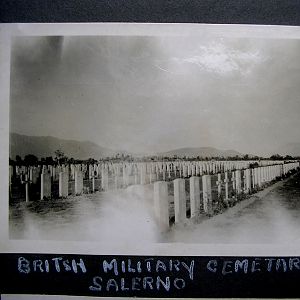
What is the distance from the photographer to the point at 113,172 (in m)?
0.88

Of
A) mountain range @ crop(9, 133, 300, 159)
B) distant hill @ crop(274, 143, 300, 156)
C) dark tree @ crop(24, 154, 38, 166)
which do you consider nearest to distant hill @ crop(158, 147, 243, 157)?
mountain range @ crop(9, 133, 300, 159)

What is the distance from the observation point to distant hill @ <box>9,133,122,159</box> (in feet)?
2.92

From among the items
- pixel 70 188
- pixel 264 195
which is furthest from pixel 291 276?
pixel 70 188

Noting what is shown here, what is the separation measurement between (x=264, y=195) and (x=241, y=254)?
0.17 m

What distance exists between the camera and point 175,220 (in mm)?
877

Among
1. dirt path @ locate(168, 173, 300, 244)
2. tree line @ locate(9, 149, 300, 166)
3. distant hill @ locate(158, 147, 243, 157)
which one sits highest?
distant hill @ locate(158, 147, 243, 157)


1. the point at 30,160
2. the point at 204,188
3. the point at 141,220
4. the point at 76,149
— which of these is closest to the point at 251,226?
the point at 204,188

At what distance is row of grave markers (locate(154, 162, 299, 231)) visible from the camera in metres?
0.88

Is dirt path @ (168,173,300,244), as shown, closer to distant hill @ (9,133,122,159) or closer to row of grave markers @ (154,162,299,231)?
row of grave markers @ (154,162,299,231)

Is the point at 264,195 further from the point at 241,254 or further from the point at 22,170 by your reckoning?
the point at 22,170

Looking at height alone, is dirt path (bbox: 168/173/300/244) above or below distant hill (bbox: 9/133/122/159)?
below

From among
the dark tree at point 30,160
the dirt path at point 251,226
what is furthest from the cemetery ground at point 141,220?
the dark tree at point 30,160

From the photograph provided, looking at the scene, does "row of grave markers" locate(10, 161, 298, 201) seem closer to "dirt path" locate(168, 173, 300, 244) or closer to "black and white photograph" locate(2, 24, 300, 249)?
"black and white photograph" locate(2, 24, 300, 249)

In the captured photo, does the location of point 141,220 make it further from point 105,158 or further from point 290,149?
point 290,149
